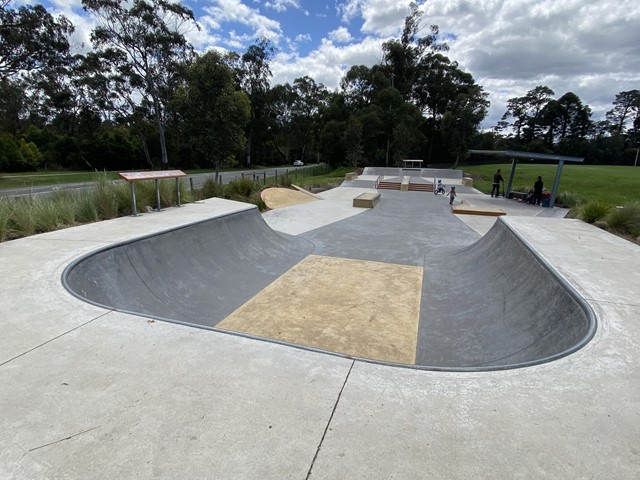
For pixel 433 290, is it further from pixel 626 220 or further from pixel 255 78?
pixel 255 78

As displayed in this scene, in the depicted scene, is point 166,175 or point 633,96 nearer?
point 166,175

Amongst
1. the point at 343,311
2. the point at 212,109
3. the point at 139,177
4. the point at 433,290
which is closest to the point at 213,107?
the point at 212,109

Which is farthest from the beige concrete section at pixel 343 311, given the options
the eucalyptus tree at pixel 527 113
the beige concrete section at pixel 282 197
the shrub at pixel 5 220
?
the eucalyptus tree at pixel 527 113

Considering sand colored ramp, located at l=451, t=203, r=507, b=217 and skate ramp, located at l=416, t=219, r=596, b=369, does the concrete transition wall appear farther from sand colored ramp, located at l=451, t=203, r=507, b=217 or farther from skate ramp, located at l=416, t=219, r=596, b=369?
sand colored ramp, located at l=451, t=203, r=507, b=217

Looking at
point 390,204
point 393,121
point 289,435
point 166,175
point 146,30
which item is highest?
point 146,30

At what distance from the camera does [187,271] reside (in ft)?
17.8

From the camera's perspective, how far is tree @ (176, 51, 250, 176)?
16062 millimetres

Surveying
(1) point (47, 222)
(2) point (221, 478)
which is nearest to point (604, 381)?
(2) point (221, 478)

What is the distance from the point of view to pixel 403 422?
1.79m

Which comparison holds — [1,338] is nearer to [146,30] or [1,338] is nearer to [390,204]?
[390,204]

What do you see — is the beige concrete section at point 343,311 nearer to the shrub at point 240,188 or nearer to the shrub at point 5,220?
the shrub at point 5,220

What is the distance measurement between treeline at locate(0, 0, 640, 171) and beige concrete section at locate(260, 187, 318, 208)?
419 cm

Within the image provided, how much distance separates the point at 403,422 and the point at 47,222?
6.71 meters

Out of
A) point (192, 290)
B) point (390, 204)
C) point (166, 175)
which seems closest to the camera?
point (192, 290)
